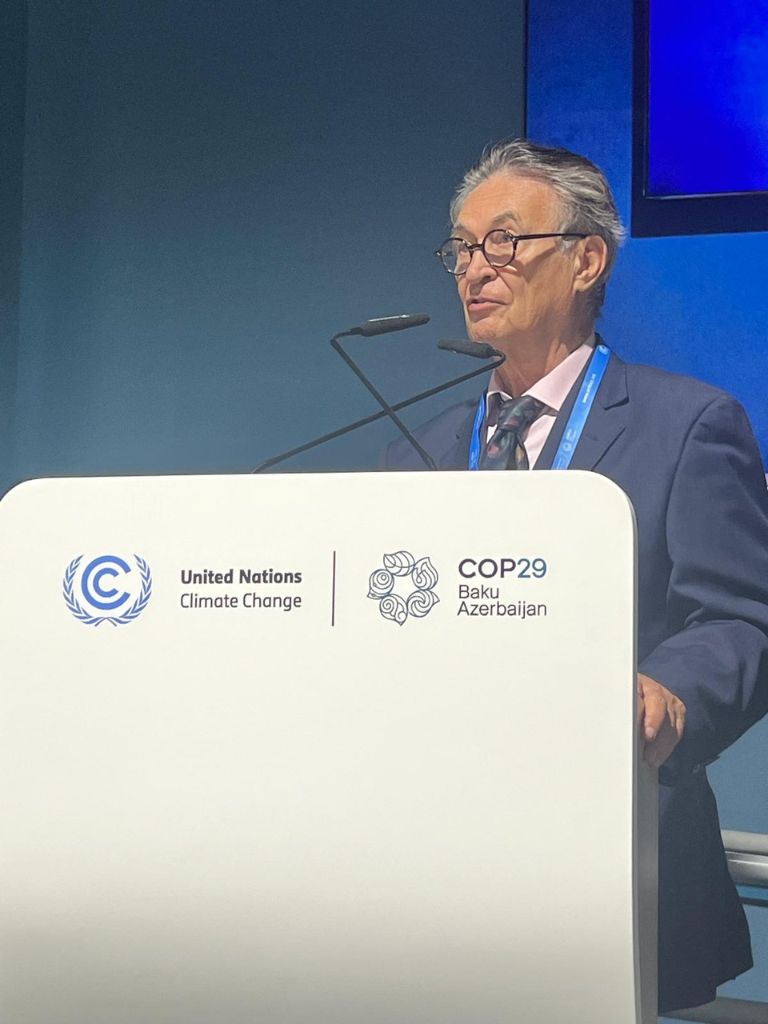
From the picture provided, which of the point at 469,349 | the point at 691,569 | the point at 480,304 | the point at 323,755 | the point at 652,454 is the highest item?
the point at 480,304

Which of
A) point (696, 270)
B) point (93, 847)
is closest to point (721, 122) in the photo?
point (696, 270)

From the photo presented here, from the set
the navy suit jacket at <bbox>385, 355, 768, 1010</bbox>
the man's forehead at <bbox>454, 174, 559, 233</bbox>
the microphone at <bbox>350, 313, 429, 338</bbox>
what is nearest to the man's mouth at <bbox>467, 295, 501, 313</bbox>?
the man's forehead at <bbox>454, 174, 559, 233</bbox>

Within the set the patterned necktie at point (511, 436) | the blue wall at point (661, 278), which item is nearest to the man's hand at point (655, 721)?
the patterned necktie at point (511, 436)

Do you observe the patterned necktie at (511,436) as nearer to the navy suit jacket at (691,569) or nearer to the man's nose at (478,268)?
the navy suit jacket at (691,569)

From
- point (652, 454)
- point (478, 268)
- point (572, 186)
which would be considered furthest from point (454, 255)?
point (652, 454)

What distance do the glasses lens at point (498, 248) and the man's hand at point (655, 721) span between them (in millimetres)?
1339

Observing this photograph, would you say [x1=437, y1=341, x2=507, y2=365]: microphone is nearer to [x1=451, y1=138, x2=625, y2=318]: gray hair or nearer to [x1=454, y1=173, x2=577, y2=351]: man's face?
[x1=454, y1=173, x2=577, y2=351]: man's face

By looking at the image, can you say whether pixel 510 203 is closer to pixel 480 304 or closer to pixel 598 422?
pixel 480 304

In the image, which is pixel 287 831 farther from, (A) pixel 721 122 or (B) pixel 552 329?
(A) pixel 721 122

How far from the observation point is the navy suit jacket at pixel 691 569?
1844 mm

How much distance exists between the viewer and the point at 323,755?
955 mm

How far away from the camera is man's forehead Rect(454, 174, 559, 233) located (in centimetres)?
225

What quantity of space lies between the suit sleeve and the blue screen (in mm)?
556

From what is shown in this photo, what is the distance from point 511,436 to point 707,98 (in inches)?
34.1
